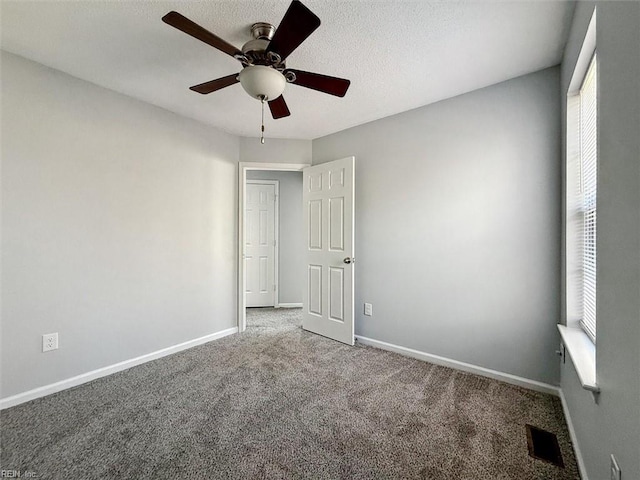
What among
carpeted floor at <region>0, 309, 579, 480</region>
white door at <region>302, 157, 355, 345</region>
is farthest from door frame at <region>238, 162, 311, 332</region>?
carpeted floor at <region>0, 309, 579, 480</region>

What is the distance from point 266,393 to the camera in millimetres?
2201

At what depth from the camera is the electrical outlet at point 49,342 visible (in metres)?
2.17

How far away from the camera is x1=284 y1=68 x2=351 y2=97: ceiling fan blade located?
1.72 meters

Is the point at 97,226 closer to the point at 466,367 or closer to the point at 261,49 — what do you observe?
the point at 261,49

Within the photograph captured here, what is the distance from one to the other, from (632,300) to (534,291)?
1.53m

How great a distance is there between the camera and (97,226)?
245 cm

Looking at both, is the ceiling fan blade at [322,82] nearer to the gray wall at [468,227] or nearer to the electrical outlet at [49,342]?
the gray wall at [468,227]

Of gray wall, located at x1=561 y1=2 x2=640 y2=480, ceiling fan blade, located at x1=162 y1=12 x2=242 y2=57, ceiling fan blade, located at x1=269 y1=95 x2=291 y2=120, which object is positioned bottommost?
gray wall, located at x1=561 y1=2 x2=640 y2=480

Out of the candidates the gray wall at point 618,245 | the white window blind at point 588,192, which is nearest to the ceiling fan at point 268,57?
the gray wall at point 618,245

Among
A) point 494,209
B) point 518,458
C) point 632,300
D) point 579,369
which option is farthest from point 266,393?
point 494,209

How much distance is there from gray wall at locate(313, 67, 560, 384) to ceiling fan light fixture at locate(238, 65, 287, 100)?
64.9 inches

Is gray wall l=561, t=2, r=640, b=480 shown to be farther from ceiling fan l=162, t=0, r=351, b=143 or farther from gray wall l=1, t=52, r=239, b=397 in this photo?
gray wall l=1, t=52, r=239, b=397

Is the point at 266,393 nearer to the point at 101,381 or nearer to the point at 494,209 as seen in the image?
the point at 101,381

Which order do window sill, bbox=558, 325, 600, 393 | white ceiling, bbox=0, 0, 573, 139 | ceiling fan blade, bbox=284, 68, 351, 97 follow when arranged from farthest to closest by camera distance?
ceiling fan blade, bbox=284, 68, 351, 97 → white ceiling, bbox=0, 0, 573, 139 → window sill, bbox=558, 325, 600, 393
